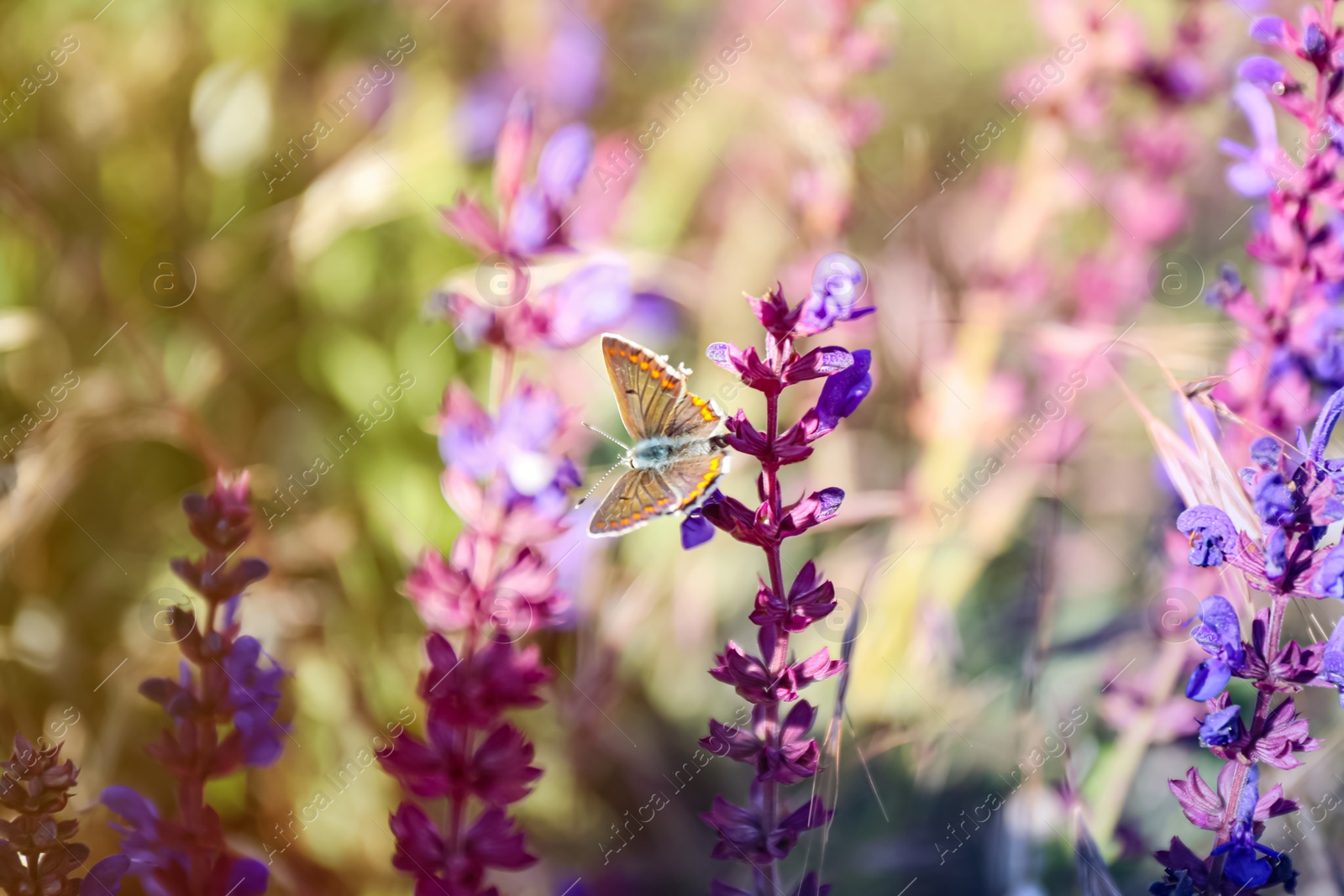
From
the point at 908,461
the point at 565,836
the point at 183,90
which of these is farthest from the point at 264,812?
the point at 183,90

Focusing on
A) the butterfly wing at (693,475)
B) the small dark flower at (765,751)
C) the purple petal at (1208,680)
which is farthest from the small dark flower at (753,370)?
the purple petal at (1208,680)

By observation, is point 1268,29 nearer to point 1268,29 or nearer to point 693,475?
point 1268,29

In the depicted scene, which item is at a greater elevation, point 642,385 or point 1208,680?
point 642,385

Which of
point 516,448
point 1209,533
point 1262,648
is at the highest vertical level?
point 516,448

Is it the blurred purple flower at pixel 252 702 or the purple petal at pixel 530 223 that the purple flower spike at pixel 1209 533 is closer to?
the purple petal at pixel 530 223

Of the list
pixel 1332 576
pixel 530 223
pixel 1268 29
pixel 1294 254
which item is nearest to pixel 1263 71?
pixel 1268 29

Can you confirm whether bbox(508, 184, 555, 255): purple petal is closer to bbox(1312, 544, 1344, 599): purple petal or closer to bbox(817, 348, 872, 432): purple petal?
bbox(817, 348, 872, 432): purple petal

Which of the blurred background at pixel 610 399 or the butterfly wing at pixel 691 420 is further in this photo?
the blurred background at pixel 610 399
